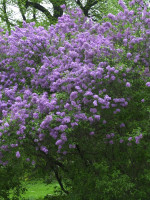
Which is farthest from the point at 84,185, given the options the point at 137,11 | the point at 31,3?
the point at 31,3

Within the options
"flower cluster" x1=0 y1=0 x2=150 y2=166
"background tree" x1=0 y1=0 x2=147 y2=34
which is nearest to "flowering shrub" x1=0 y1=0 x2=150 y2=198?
"flower cluster" x1=0 y1=0 x2=150 y2=166

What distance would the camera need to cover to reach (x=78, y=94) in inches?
281

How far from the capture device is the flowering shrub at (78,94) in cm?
705

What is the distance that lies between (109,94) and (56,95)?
1.05 meters

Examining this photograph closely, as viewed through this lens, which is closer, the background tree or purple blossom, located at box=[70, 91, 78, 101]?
purple blossom, located at box=[70, 91, 78, 101]

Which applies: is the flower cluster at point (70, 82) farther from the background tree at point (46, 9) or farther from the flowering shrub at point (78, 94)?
the background tree at point (46, 9)

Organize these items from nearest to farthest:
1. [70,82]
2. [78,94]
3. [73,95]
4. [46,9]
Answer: [73,95], [78,94], [70,82], [46,9]

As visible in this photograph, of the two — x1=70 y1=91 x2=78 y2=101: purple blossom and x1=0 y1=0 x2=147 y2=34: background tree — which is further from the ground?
x1=70 y1=91 x2=78 y2=101: purple blossom

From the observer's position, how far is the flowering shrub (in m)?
7.05

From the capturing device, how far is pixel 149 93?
766 cm

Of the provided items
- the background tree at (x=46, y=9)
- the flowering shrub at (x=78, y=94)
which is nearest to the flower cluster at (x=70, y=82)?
the flowering shrub at (x=78, y=94)

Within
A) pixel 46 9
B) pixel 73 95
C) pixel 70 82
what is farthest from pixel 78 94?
pixel 46 9

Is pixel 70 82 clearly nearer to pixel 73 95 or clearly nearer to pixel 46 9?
pixel 73 95

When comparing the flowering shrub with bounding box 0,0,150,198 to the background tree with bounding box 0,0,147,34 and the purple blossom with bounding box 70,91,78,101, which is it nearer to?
the purple blossom with bounding box 70,91,78,101
